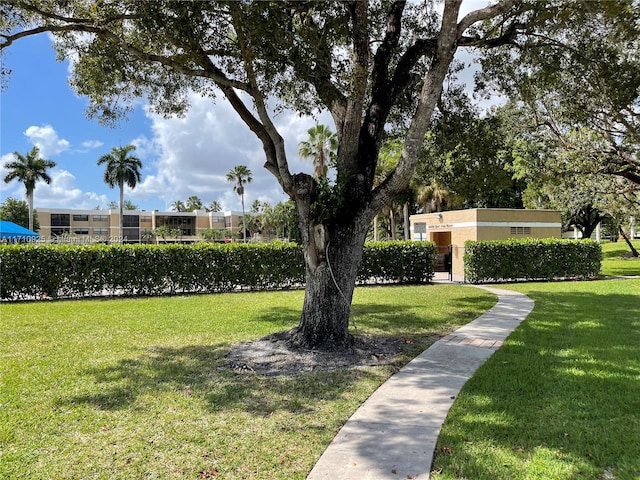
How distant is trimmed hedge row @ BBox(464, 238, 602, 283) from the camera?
1608 cm

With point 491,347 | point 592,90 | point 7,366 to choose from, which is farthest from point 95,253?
point 592,90

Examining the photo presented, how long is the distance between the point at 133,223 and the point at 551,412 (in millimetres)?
75884

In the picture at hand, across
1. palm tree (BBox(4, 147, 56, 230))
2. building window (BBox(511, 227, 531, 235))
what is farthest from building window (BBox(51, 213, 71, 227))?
building window (BBox(511, 227, 531, 235))

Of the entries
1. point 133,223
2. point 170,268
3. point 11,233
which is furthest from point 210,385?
point 133,223

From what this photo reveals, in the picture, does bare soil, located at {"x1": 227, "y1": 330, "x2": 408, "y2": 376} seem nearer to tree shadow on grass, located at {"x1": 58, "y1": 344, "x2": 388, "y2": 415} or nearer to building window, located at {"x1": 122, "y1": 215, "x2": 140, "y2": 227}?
tree shadow on grass, located at {"x1": 58, "y1": 344, "x2": 388, "y2": 415}

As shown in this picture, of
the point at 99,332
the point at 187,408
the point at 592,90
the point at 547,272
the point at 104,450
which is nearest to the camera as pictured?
the point at 104,450

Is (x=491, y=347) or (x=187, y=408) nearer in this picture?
(x=187, y=408)

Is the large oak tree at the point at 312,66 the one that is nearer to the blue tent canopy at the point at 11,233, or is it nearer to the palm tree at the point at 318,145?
the blue tent canopy at the point at 11,233

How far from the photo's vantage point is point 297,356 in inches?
235

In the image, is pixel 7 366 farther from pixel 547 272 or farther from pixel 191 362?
pixel 547 272

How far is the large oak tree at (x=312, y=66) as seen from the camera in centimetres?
577

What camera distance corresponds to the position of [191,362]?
19.1ft

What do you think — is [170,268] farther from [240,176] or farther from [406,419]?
[240,176]

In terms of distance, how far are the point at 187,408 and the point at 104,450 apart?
93cm
